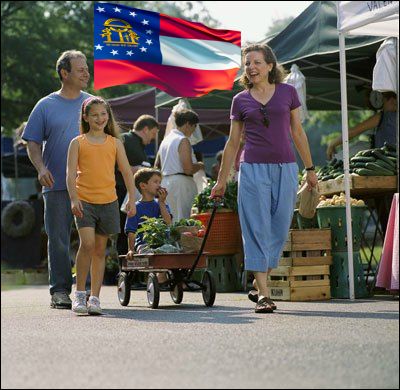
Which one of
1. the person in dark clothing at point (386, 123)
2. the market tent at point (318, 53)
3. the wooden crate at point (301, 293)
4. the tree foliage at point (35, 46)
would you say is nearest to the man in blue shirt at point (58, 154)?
the wooden crate at point (301, 293)

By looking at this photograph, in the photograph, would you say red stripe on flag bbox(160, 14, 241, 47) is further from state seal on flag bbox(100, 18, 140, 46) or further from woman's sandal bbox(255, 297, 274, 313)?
woman's sandal bbox(255, 297, 274, 313)

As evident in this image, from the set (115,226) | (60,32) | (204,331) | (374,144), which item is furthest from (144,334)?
(60,32)

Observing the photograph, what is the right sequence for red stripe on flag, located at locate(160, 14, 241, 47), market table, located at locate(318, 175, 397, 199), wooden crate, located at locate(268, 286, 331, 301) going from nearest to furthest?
1. wooden crate, located at locate(268, 286, 331, 301)
2. market table, located at locate(318, 175, 397, 199)
3. red stripe on flag, located at locate(160, 14, 241, 47)

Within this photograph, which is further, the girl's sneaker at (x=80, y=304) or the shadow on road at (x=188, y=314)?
the girl's sneaker at (x=80, y=304)

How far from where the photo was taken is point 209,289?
1059cm

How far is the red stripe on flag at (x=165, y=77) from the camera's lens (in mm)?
13984

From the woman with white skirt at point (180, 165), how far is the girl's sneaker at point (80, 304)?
4868 millimetres

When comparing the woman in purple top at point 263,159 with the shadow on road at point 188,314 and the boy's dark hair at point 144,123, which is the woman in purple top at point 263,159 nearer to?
the shadow on road at point 188,314

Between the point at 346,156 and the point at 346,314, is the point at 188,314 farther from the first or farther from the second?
the point at 346,156

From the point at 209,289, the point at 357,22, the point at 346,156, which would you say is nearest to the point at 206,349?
the point at 209,289

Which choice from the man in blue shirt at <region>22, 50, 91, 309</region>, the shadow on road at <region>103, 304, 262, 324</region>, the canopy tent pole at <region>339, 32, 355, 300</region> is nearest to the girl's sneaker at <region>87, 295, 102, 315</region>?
the shadow on road at <region>103, 304, 262, 324</region>

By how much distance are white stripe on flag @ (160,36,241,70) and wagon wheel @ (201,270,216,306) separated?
4465 mm

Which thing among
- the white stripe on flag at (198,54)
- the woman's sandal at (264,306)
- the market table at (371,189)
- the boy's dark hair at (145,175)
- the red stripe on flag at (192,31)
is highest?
the red stripe on flag at (192,31)

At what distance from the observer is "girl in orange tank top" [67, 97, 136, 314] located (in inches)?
381
